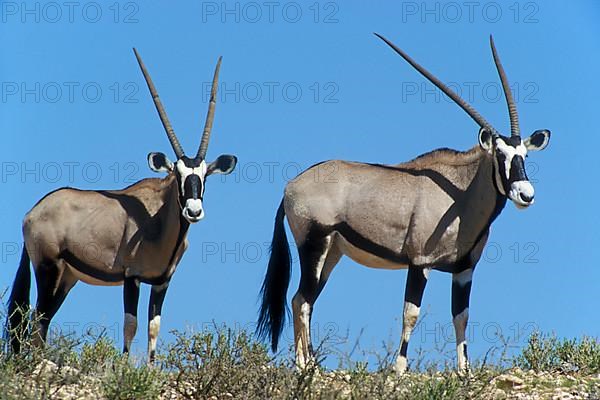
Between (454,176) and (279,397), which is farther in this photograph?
A: (454,176)

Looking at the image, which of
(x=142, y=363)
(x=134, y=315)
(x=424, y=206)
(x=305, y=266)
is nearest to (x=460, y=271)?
(x=424, y=206)

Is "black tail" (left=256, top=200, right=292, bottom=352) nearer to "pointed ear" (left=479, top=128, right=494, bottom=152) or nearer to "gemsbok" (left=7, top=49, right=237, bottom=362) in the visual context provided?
"gemsbok" (left=7, top=49, right=237, bottom=362)

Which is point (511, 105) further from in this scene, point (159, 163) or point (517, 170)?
point (159, 163)

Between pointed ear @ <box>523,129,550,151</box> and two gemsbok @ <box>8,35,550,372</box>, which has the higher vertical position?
pointed ear @ <box>523,129,550,151</box>

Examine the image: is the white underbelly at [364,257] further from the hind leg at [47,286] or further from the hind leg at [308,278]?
the hind leg at [47,286]

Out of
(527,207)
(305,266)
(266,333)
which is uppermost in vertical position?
(527,207)

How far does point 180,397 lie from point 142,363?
51cm

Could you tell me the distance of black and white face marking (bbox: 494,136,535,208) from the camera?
10.9m

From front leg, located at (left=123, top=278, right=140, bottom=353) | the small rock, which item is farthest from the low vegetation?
front leg, located at (left=123, top=278, right=140, bottom=353)

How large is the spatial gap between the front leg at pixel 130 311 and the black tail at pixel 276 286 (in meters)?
1.29

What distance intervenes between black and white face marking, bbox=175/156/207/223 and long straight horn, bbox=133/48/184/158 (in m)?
0.26

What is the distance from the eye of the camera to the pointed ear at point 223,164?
39.8ft

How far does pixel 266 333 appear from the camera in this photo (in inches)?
466

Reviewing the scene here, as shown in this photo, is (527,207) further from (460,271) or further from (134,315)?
(134,315)
